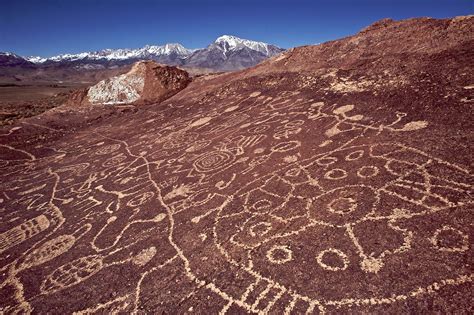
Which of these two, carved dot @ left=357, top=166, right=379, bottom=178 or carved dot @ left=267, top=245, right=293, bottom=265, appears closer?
carved dot @ left=267, top=245, right=293, bottom=265

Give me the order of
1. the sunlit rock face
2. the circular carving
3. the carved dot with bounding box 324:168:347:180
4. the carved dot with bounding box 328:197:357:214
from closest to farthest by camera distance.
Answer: the carved dot with bounding box 328:197:357:214 < the carved dot with bounding box 324:168:347:180 < the circular carving < the sunlit rock face

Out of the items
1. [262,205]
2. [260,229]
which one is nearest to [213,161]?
[262,205]

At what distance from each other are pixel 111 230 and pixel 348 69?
707cm

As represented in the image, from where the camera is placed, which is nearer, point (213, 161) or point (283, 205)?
point (283, 205)

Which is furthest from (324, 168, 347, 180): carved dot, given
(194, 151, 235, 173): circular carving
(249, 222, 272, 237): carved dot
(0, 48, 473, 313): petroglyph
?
(194, 151, 235, 173): circular carving

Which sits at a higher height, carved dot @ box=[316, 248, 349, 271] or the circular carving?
the circular carving

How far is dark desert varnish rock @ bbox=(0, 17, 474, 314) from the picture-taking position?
3.00 meters

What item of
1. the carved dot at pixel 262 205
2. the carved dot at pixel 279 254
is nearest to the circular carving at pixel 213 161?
the carved dot at pixel 262 205

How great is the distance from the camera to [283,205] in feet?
14.0

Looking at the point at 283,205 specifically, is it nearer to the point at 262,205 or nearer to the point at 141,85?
the point at 262,205

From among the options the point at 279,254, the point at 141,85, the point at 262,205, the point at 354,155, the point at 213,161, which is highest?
the point at 141,85

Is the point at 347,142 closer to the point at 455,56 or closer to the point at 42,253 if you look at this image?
the point at 455,56

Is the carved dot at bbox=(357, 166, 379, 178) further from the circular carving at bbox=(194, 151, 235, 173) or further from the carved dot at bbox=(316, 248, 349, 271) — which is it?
the circular carving at bbox=(194, 151, 235, 173)

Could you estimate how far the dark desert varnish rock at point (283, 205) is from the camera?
3000mm
